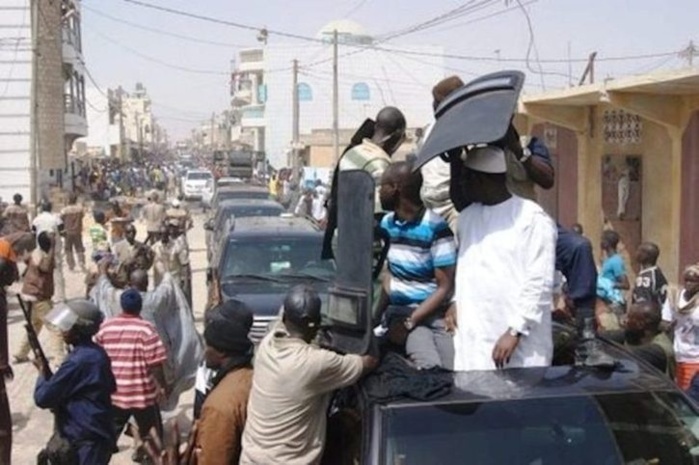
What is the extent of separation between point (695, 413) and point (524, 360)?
642 millimetres

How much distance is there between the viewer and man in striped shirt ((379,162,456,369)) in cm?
418

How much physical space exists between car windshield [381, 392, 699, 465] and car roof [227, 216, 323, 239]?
25.2 feet

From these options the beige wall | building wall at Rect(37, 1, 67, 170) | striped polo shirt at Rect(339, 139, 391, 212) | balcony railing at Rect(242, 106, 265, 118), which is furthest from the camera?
balcony railing at Rect(242, 106, 265, 118)

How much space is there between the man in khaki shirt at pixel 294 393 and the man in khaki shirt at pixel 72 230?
50.4 feet

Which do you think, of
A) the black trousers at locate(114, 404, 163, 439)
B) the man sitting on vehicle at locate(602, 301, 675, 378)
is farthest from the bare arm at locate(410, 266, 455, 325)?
the black trousers at locate(114, 404, 163, 439)

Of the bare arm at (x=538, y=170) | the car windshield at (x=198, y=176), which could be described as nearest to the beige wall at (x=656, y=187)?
the bare arm at (x=538, y=170)

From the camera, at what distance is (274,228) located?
1136 centimetres

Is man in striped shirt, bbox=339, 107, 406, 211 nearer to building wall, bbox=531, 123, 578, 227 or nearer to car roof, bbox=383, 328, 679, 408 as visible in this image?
car roof, bbox=383, 328, 679, 408

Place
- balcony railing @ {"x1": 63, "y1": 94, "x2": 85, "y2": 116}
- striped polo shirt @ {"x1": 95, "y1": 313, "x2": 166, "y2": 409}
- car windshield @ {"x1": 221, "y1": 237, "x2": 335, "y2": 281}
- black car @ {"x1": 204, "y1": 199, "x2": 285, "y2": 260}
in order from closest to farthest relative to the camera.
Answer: striped polo shirt @ {"x1": 95, "y1": 313, "x2": 166, "y2": 409} < car windshield @ {"x1": 221, "y1": 237, "x2": 335, "y2": 281} < black car @ {"x1": 204, "y1": 199, "x2": 285, "y2": 260} < balcony railing @ {"x1": 63, "y1": 94, "x2": 85, "y2": 116}

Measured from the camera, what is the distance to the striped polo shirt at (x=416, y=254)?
13.8 ft

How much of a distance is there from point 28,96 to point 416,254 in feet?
103

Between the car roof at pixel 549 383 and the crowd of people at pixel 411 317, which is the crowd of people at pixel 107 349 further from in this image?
the car roof at pixel 549 383

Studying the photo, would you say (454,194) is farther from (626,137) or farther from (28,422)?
(626,137)

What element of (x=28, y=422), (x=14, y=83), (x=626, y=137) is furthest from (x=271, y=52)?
(x=28, y=422)
